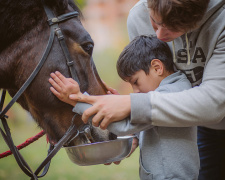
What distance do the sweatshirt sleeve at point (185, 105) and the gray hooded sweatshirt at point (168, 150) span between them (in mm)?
97

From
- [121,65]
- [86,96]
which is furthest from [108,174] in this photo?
[86,96]

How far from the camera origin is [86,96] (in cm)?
122

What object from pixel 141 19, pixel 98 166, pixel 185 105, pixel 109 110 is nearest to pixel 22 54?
pixel 109 110

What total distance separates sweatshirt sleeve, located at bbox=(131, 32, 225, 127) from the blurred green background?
291 centimetres

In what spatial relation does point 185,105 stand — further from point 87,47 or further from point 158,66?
point 87,47

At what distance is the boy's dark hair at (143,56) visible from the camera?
148 centimetres

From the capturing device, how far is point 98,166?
454cm

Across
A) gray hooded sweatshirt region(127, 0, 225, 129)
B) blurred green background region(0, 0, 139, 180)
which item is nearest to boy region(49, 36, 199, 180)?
gray hooded sweatshirt region(127, 0, 225, 129)

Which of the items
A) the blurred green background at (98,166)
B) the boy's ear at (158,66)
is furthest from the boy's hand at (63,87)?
the blurred green background at (98,166)

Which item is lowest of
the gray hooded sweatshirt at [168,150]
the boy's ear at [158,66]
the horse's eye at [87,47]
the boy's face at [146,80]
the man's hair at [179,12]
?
the gray hooded sweatshirt at [168,150]

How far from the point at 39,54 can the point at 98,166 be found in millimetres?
3390

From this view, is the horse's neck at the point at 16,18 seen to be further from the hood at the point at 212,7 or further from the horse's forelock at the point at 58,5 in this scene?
the hood at the point at 212,7

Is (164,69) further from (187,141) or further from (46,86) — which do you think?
(46,86)

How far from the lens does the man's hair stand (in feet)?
3.90
